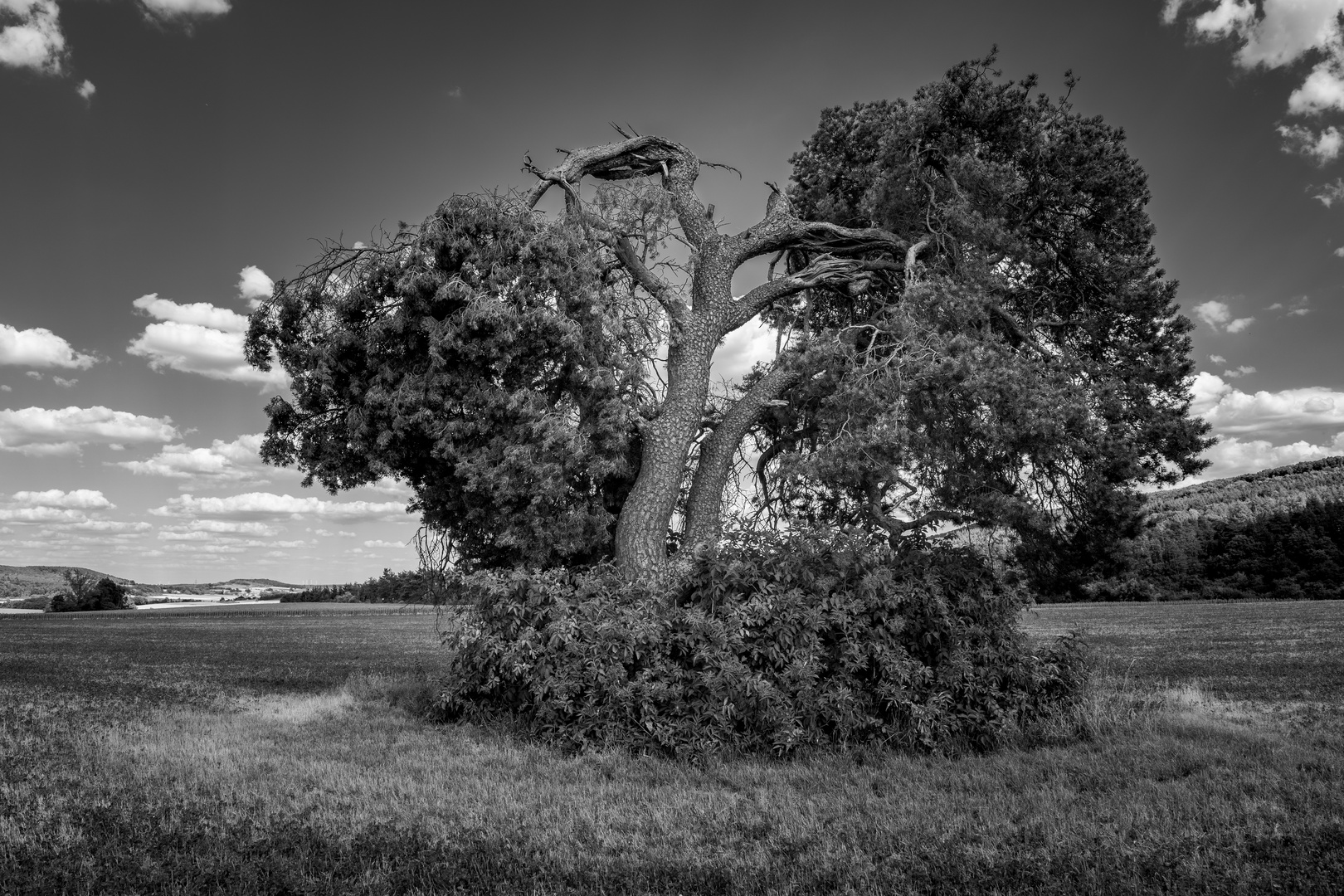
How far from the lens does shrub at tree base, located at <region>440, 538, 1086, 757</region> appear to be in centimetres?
863

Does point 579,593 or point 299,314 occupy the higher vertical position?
point 299,314

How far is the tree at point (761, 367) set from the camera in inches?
405

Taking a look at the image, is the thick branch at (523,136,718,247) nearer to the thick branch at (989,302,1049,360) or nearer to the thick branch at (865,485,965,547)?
the thick branch at (989,302,1049,360)

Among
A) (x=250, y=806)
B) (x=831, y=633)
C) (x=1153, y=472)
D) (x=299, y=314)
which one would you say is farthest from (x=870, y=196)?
(x=250, y=806)

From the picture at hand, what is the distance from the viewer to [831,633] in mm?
9141

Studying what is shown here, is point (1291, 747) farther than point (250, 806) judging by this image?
Yes

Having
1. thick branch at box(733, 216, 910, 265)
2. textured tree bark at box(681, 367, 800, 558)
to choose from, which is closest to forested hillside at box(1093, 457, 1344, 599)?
thick branch at box(733, 216, 910, 265)

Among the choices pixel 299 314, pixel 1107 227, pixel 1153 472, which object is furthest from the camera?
pixel 1107 227

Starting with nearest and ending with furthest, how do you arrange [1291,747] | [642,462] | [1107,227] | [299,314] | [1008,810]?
1. [1008,810]
2. [1291,747]
3. [299,314]
4. [642,462]
5. [1107,227]

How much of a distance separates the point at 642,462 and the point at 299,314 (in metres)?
5.42

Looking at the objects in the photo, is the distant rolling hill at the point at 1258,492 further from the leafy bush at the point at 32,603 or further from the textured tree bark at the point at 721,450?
the leafy bush at the point at 32,603

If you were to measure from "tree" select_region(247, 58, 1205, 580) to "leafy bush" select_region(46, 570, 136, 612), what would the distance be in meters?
89.1

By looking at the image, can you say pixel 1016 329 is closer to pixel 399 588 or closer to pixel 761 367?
pixel 761 367

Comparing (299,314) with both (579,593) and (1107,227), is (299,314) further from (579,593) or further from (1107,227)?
(1107,227)
